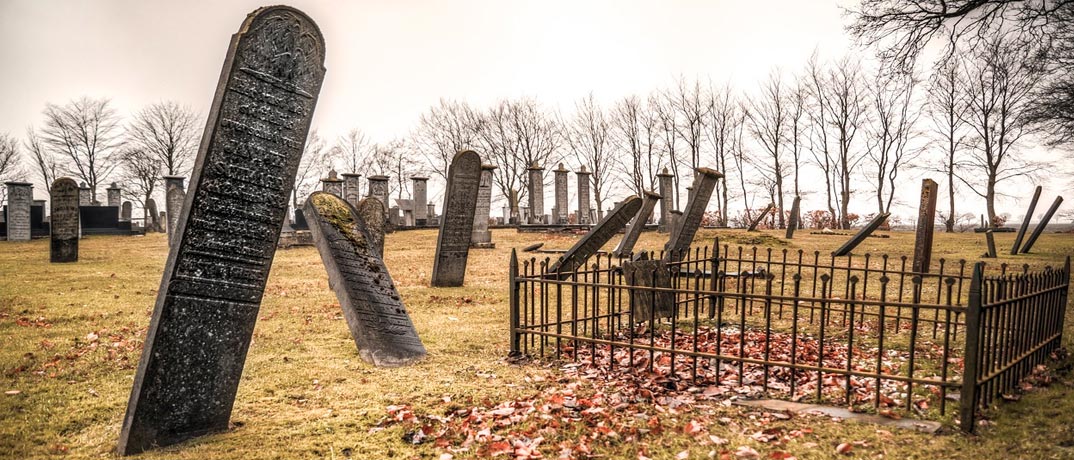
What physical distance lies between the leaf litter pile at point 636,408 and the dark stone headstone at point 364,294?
1.49 meters

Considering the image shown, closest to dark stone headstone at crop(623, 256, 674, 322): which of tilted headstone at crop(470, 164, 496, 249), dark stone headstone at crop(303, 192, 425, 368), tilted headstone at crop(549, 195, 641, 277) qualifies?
tilted headstone at crop(549, 195, 641, 277)

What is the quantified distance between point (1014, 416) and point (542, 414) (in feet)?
10.7

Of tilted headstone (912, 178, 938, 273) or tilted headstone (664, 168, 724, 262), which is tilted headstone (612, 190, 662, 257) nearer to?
tilted headstone (664, 168, 724, 262)

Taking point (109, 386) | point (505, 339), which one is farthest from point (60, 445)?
point (505, 339)

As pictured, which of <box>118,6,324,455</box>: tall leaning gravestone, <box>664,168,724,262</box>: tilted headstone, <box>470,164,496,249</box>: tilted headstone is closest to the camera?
<box>118,6,324,455</box>: tall leaning gravestone

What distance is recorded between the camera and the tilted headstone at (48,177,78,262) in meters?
16.1

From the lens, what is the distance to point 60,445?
162 inches

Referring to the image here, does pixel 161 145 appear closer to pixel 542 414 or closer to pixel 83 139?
pixel 83 139

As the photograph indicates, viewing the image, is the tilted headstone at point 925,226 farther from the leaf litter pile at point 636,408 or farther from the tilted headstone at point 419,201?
the tilted headstone at point 419,201

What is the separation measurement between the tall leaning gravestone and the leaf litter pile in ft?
3.92

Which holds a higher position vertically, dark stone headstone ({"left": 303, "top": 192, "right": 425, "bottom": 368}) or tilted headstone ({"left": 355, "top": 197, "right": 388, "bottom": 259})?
tilted headstone ({"left": 355, "top": 197, "right": 388, "bottom": 259})

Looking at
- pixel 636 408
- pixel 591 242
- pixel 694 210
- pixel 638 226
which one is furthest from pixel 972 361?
pixel 638 226

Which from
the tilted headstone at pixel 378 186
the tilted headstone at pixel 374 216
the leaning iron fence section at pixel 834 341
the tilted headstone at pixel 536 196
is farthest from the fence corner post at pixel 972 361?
the tilted headstone at pixel 536 196

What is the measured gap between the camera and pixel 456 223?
500 inches
